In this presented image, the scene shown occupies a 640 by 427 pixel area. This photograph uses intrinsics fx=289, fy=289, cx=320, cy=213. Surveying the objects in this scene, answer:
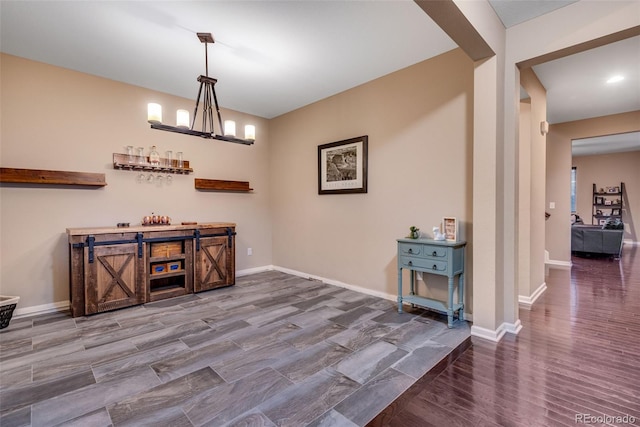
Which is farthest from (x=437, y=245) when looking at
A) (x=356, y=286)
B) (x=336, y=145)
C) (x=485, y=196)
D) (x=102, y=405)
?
(x=102, y=405)

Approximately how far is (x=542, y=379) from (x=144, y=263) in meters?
3.96

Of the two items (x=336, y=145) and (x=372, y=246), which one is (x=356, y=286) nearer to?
(x=372, y=246)

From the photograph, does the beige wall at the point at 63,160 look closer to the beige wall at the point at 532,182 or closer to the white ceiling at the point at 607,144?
the beige wall at the point at 532,182

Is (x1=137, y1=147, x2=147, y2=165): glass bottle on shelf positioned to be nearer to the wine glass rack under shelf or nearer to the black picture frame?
the wine glass rack under shelf

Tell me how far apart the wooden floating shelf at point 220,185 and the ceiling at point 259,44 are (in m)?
1.29

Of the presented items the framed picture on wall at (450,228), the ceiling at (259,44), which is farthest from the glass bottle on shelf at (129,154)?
the framed picture on wall at (450,228)

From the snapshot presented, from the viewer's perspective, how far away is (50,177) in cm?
326

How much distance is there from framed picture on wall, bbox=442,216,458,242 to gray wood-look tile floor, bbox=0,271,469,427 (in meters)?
0.85

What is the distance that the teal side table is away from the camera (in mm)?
2777

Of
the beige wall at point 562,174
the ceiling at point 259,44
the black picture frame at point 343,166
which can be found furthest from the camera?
the beige wall at point 562,174

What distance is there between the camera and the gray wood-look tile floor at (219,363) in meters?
1.65

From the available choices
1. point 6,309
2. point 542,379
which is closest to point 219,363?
point 542,379

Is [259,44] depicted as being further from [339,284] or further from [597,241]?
[597,241]

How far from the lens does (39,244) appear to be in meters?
3.27
